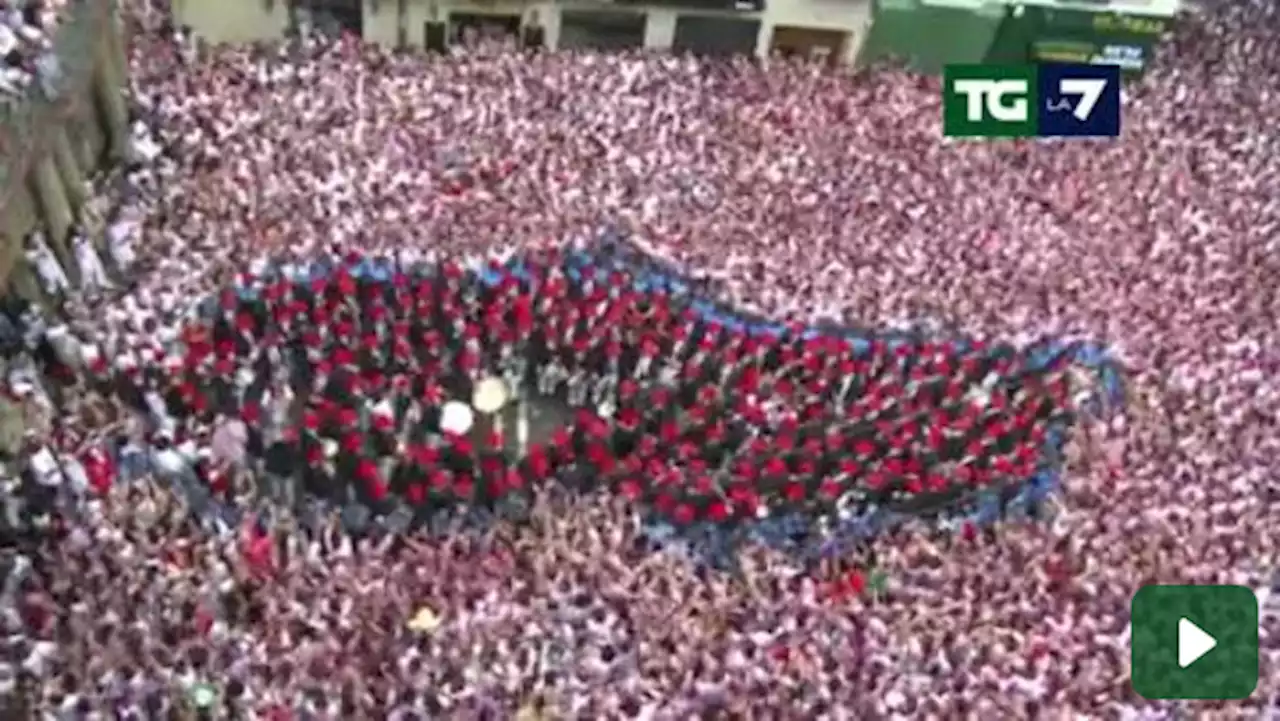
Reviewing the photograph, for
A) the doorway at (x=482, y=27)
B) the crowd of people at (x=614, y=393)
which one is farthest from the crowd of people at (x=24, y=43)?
the doorway at (x=482, y=27)

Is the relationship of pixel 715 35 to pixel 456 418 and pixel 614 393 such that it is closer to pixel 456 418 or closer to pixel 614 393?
pixel 614 393

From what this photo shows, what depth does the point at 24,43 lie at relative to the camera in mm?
15258

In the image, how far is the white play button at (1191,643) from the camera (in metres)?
15.2

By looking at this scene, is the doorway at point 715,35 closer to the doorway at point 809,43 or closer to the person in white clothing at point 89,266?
the doorway at point 809,43

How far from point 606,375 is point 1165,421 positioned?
19.1 ft

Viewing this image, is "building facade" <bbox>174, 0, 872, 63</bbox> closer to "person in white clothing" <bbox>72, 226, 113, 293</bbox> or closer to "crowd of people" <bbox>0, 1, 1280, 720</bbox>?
"crowd of people" <bbox>0, 1, 1280, 720</bbox>

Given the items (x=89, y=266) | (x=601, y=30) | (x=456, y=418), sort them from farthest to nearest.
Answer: (x=601, y=30)
(x=89, y=266)
(x=456, y=418)

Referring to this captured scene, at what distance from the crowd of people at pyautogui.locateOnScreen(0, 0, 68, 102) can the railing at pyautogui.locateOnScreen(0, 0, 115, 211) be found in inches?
3.7

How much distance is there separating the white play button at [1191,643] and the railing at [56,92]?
37.6 ft

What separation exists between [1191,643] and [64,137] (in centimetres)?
1224

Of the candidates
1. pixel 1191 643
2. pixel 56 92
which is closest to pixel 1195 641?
pixel 1191 643

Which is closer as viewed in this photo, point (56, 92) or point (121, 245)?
point (56, 92)

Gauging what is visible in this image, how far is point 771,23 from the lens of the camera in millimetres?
21125

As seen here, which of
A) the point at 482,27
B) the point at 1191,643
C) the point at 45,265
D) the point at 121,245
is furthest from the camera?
the point at 482,27
